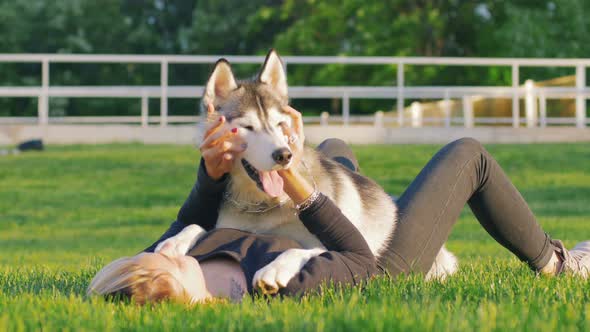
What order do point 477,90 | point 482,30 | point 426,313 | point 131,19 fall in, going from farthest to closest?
point 131,19 < point 482,30 < point 477,90 < point 426,313

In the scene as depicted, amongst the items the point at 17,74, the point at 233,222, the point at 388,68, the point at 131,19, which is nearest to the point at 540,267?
the point at 233,222

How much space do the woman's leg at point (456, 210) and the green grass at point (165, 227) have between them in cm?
21

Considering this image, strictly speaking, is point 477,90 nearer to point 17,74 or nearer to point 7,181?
point 7,181

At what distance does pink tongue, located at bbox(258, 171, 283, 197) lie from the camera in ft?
14.2

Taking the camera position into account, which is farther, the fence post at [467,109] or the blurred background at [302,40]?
the blurred background at [302,40]

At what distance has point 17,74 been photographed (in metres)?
36.4

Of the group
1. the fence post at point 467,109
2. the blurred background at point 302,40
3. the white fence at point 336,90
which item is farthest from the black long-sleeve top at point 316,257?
the blurred background at point 302,40

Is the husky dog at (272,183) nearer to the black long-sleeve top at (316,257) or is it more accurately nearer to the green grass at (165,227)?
the black long-sleeve top at (316,257)

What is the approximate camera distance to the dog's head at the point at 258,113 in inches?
166

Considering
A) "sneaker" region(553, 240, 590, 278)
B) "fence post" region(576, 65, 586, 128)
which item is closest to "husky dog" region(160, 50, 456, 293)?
"sneaker" region(553, 240, 590, 278)

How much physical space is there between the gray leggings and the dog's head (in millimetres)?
825

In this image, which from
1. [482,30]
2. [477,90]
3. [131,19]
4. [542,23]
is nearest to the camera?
[477,90]

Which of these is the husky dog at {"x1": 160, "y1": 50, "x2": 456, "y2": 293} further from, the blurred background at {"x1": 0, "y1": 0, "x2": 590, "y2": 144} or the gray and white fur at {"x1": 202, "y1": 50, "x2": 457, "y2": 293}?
the blurred background at {"x1": 0, "y1": 0, "x2": 590, "y2": 144}

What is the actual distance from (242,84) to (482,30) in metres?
30.5
